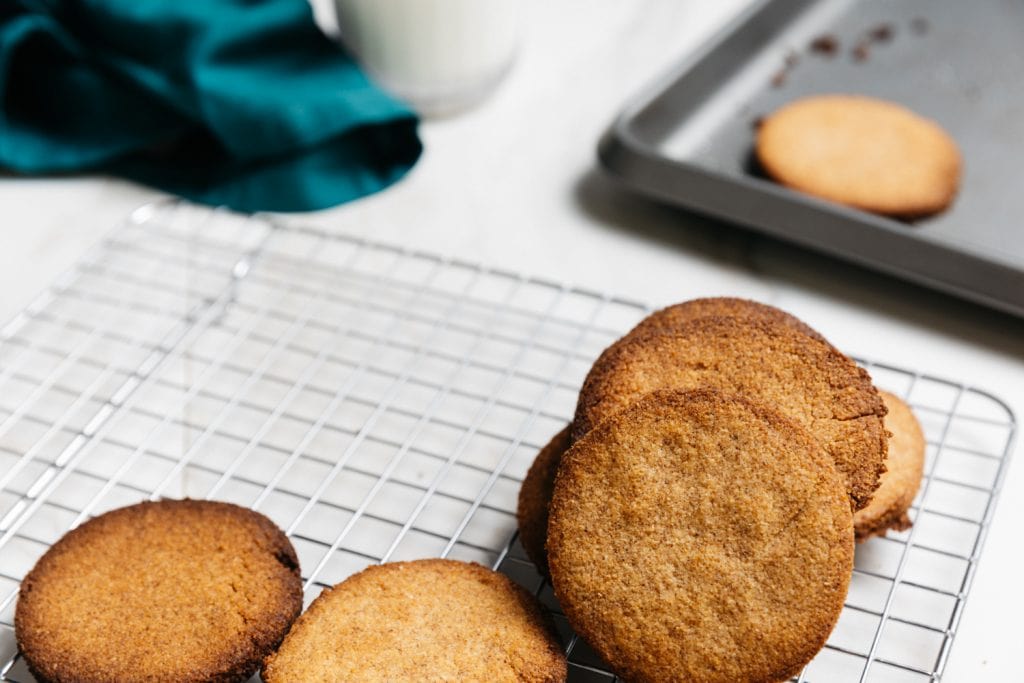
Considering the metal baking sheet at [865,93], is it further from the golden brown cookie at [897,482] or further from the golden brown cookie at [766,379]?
the golden brown cookie at [766,379]

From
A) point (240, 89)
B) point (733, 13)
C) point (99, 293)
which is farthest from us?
point (733, 13)

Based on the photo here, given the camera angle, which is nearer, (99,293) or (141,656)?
(141,656)

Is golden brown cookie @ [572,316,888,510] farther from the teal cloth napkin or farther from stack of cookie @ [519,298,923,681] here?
the teal cloth napkin

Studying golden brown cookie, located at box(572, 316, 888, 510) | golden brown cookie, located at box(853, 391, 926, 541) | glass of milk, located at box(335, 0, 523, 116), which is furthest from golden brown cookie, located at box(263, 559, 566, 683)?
glass of milk, located at box(335, 0, 523, 116)

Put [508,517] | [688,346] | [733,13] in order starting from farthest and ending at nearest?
[733,13] → [508,517] → [688,346]

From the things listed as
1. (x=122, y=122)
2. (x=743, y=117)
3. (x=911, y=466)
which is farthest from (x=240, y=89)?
(x=911, y=466)

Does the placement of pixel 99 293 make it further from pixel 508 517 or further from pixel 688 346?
pixel 688 346
